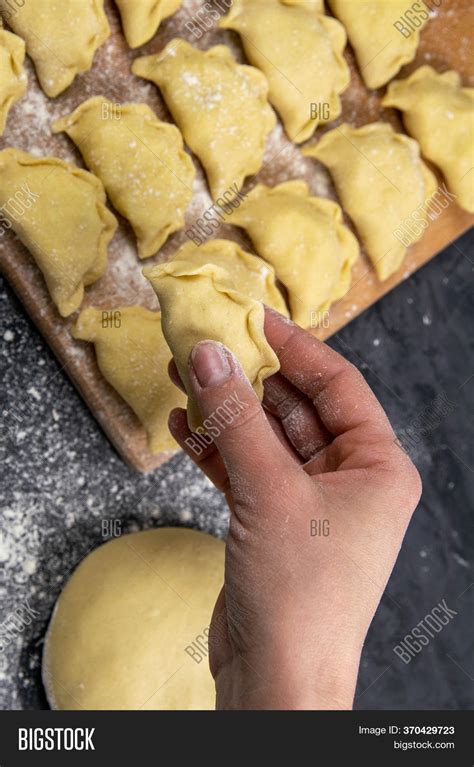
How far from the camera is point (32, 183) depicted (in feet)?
4.42

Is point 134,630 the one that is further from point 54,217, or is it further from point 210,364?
point 54,217

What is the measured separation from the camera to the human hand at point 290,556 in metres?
0.99

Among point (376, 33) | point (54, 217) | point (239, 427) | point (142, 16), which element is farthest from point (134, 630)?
point (376, 33)

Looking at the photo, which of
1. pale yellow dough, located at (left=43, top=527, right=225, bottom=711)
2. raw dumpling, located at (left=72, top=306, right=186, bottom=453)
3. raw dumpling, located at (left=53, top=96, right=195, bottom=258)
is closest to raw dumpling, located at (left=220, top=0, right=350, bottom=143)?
raw dumpling, located at (left=53, top=96, right=195, bottom=258)

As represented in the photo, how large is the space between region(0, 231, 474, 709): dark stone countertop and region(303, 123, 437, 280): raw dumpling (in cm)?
18

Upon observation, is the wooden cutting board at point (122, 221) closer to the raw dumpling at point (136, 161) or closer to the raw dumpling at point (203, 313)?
the raw dumpling at point (136, 161)

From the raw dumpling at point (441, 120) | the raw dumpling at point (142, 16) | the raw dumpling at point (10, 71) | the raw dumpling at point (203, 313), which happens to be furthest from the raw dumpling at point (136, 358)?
the raw dumpling at point (441, 120)

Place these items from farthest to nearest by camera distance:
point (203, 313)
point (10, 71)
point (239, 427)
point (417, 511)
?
point (417, 511), point (10, 71), point (203, 313), point (239, 427)

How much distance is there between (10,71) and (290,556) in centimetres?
94

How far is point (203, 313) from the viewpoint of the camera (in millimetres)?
1152

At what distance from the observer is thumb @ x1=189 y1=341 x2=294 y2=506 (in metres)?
0.97

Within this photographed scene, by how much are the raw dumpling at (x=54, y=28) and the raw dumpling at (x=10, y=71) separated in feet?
0.08
